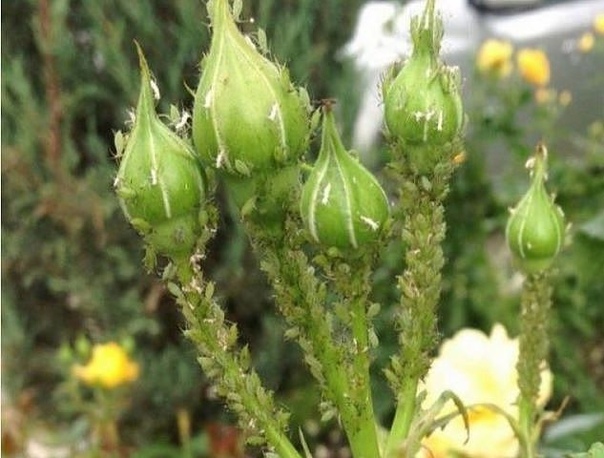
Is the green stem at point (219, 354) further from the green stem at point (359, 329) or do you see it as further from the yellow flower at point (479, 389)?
the yellow flower at point (479, 389)

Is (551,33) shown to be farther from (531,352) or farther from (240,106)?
(240,106)

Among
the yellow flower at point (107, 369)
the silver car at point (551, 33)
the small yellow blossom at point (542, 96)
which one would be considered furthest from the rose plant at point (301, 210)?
the silver car at point (551, 33)

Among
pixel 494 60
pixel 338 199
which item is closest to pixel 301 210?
pixel 338 199

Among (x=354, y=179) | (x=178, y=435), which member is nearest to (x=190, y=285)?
(x=354, y=179)

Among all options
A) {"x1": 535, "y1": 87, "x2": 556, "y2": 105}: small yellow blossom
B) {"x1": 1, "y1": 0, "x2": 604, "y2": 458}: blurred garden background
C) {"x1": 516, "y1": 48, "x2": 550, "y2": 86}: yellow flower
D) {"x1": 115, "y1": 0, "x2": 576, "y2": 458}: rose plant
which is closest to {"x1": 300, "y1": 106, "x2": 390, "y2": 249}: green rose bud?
{"x1": 115, "y1": 0, "x2": 576, "y2": 458}: rose plant

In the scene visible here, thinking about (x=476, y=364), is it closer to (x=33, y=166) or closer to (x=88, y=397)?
(x=33, y=166)
